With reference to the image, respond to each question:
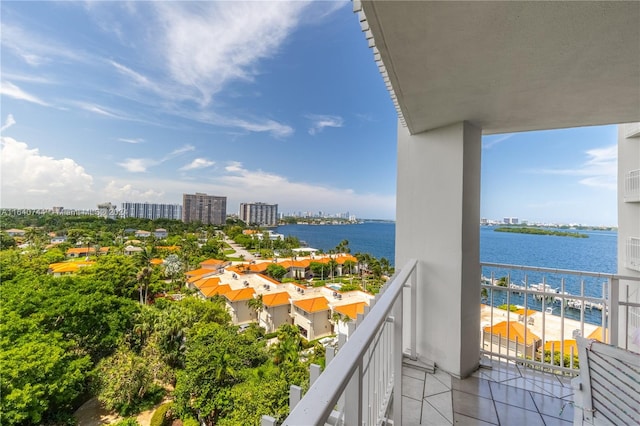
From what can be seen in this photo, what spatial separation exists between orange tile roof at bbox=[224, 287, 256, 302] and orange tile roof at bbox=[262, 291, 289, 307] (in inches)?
51.8

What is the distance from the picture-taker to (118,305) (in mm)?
14367

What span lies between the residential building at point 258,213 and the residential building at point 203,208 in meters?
6.54

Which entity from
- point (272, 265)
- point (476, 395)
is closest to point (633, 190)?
point (476, 395)

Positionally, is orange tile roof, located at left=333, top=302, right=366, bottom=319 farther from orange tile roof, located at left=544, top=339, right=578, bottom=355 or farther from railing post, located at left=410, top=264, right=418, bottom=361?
railing post, located at left=410, top=264, right=418, bottom=361

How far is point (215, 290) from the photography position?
67.7ft

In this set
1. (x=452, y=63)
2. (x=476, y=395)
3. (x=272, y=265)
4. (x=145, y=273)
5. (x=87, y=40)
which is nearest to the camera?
(x=452, y=63)

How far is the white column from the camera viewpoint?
2158 millimetres

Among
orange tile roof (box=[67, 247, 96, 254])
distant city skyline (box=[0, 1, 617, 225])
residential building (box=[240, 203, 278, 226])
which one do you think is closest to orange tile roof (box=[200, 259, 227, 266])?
orange tile roof (box=[67, 247, 96, 254])

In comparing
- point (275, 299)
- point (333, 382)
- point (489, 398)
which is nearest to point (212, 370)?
point (275, 299)

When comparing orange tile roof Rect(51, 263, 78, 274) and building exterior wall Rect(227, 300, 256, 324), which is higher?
orange tile roof Rect(51, 263, 78, 274)

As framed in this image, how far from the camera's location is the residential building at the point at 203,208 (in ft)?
Result: 163

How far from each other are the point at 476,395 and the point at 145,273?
25.2m

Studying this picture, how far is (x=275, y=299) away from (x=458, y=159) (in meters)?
19.1

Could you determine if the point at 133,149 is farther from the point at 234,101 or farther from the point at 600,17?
the point at 600,17
